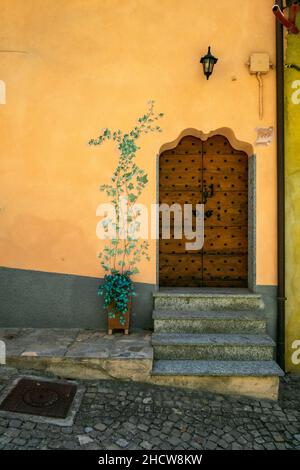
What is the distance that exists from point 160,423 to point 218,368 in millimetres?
916

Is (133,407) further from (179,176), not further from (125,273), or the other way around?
(179,176)

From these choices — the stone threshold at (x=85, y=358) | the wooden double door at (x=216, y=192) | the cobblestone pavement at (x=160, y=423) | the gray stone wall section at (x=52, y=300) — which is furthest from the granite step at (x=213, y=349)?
the wooden double door at (x=216, y=192)

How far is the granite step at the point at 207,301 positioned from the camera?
437 centimetres

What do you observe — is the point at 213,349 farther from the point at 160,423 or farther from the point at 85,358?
the point at 85,358

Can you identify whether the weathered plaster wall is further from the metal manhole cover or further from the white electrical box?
the metal manhole cover

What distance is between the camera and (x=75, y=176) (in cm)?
451

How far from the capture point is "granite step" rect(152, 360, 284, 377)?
3.56m

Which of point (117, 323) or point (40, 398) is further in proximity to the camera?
point (117, 323)

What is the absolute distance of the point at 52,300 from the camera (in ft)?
14.8

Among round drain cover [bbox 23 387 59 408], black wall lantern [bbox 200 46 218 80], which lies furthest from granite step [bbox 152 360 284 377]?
black wall lantern [bbox 200 46 218 80]

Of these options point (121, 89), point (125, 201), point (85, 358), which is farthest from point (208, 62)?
point (85, 358)

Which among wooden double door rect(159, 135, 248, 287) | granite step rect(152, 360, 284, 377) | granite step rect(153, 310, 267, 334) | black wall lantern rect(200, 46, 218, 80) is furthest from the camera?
wooden double door rect(159, 135, 248, 287)
